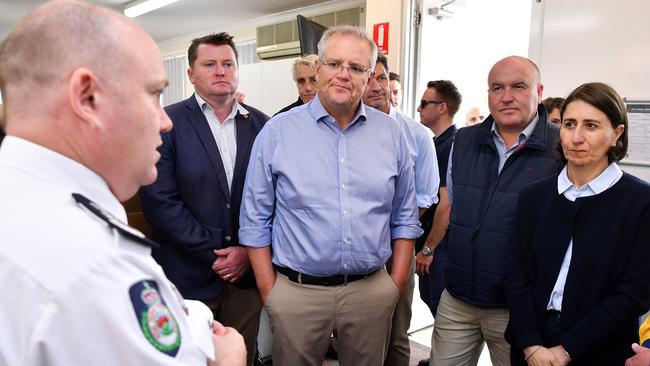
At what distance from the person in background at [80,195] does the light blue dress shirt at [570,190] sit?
1.22 metres

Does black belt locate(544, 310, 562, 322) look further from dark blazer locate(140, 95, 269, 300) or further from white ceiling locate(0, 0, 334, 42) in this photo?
white ceiling locate(0, 0, 334, 42)

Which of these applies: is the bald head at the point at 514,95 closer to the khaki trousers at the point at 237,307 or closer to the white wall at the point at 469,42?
the khaki trousers at the point at 237,307

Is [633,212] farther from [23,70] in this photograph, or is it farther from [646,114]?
[23,70]

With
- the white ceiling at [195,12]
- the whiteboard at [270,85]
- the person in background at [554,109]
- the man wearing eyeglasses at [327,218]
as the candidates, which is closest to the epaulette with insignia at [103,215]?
the man wearing eyeglasses at [327,218]

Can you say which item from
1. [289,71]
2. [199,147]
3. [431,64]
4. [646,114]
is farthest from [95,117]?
[289,71]

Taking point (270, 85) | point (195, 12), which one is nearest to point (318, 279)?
point (270, 85)

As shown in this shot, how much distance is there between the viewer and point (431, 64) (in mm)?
3738

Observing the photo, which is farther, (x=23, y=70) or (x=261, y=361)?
(x=261, y=361)

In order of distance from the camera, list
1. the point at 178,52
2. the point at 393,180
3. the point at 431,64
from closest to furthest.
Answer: the point at 393,180, the point at 431,64, the point at 178,52

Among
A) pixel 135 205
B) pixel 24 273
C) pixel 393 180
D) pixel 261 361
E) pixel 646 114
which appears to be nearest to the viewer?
pixel 24 273

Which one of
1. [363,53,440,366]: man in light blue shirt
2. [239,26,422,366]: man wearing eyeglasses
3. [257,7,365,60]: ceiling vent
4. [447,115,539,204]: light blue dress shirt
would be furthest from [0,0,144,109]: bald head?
[257,7,365,60]: ceiling vent

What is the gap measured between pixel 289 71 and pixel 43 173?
397 centimetres

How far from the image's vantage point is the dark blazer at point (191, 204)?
69.3 inches

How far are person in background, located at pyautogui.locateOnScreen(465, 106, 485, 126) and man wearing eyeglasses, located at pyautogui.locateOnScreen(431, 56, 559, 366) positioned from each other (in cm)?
268
